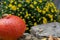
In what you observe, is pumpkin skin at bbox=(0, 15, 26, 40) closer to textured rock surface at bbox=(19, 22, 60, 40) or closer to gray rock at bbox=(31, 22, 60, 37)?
textured rock surface at bbox=(19, 22, 60, 40)

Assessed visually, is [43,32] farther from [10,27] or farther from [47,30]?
[10,27]

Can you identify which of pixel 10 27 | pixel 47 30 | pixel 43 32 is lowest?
pixel 10 27

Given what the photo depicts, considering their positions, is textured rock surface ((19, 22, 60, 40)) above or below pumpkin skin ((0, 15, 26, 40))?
above

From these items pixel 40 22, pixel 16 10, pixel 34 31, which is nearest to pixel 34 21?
pixel 40 22

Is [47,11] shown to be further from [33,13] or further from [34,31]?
[34,31]

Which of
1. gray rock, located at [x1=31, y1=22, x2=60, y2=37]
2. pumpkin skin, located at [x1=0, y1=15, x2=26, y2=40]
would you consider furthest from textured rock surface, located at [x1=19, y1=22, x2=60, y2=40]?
pumpkin skin, located at [x1=0, y1=15, x2=26, y2=40]

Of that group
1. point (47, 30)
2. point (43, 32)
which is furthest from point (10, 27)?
point (47, 30)

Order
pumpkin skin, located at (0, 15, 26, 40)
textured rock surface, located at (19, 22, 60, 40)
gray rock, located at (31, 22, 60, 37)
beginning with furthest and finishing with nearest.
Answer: gray rock, located at (31, 22, 60, 37), textured rock surface, located at (19, 22, 60, 40), pumpkin skin, located at (0, 15, 26, 40)

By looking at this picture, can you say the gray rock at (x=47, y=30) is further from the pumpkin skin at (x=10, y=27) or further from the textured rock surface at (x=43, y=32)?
the pumpkin skin at (x=10, y=27)

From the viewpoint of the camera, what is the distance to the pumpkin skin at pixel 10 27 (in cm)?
340

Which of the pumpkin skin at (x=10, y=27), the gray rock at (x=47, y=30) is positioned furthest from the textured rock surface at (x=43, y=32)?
the pumpkin skin at (x=10, y=27)

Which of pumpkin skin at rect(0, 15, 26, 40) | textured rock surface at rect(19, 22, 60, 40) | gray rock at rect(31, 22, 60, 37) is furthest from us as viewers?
gray rock at rect(31, 22, 60, 37)

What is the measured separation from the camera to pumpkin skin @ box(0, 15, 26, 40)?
11.2 ft

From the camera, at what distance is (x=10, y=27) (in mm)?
3418
